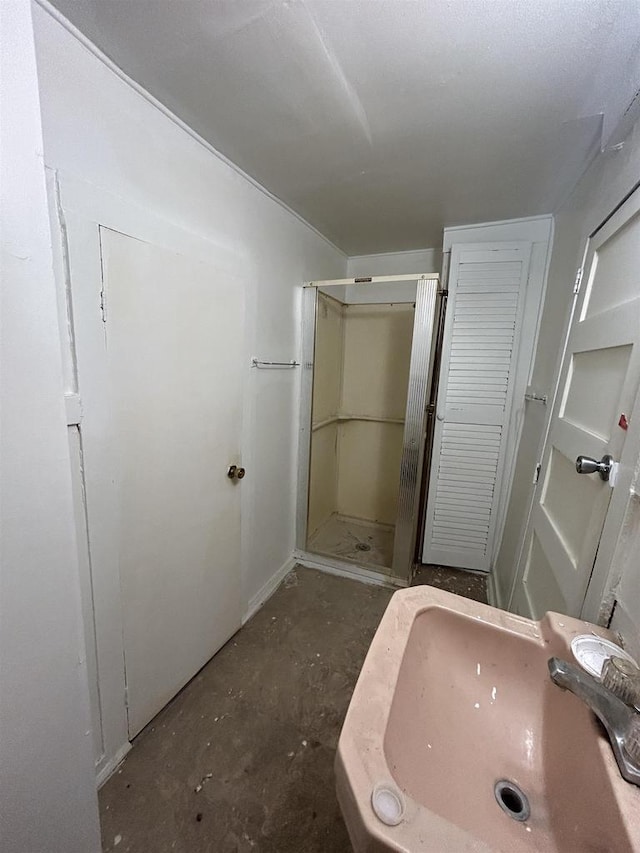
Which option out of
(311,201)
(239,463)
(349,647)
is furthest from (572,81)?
(349,647)

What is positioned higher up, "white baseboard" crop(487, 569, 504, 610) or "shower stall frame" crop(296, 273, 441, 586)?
"shower stall frame" crop(296, 273, 441, 586)

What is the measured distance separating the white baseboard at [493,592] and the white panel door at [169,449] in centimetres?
147

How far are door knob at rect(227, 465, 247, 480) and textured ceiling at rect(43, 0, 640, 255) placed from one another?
4.16 feet

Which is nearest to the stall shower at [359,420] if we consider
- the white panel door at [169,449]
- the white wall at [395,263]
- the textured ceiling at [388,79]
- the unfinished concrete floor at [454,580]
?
the white wall at [395,263]

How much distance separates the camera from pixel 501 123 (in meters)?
1.07

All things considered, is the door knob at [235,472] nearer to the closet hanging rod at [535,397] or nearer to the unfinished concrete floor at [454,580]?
the unfinished concrete floor at [454,580]

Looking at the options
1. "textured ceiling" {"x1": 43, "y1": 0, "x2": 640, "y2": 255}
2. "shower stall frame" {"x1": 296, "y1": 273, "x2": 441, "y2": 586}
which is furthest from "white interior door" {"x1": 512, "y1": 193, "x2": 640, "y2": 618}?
"shower stall frame" {"x1": 296, "y1": 273, "x2": 441, "y2": 586}

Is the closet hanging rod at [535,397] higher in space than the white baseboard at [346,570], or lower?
higher

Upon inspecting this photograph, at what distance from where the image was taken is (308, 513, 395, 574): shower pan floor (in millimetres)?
2311

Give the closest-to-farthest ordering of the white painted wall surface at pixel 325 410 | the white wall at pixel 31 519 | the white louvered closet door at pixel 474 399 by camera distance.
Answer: the white wall at pixel 31 519 → the white louvered closet door at pixel 474 399 → the white painted wall surface at pixel 325 410

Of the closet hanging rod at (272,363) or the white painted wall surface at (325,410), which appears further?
the white painted wall surface at (325,410)

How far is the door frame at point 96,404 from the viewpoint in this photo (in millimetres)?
841

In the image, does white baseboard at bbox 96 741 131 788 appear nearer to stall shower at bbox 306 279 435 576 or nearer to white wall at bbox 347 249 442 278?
stall shower at bbox 306 279 435 576

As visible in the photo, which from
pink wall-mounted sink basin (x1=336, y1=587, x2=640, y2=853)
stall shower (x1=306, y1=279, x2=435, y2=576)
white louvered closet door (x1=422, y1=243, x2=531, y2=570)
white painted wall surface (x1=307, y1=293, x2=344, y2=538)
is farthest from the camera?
stall shower (x1=306, y1=279, x2=435, y2=576)
